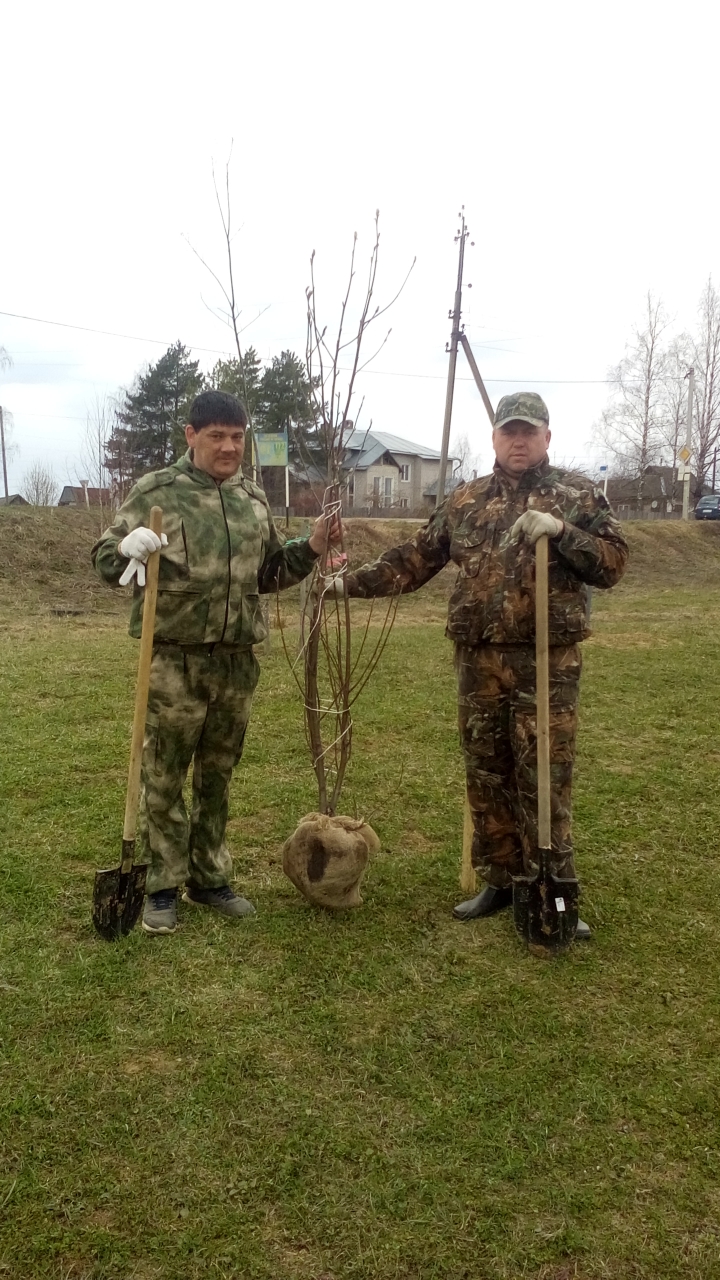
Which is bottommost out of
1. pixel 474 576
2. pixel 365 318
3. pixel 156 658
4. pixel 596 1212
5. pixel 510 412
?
pixel 596 1212

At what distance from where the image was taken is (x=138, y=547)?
285 centimetres

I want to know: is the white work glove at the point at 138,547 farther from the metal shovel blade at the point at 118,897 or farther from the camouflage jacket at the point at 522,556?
the camouflage jacket at the point at 522,556

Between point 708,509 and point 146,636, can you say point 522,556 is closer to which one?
point 146,636

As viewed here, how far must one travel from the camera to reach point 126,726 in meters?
6.11

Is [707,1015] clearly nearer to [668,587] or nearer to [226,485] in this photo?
[226,485]

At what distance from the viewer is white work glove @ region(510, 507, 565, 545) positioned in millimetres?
2912

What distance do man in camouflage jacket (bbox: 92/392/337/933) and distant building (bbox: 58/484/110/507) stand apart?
1536 centimetres

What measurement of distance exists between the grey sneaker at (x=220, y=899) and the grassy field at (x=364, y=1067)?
90 millimetres

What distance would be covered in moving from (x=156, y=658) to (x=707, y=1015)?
219 centimetres

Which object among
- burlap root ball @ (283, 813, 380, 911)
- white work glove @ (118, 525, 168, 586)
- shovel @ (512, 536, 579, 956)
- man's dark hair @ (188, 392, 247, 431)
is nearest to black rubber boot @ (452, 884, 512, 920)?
shovel @ (512, 536, 579, 956)

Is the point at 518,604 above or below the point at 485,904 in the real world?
above

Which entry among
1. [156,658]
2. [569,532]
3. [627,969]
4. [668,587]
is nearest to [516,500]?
[569,532]

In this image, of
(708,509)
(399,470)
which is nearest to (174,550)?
(708,509)

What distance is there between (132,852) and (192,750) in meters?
0.43
